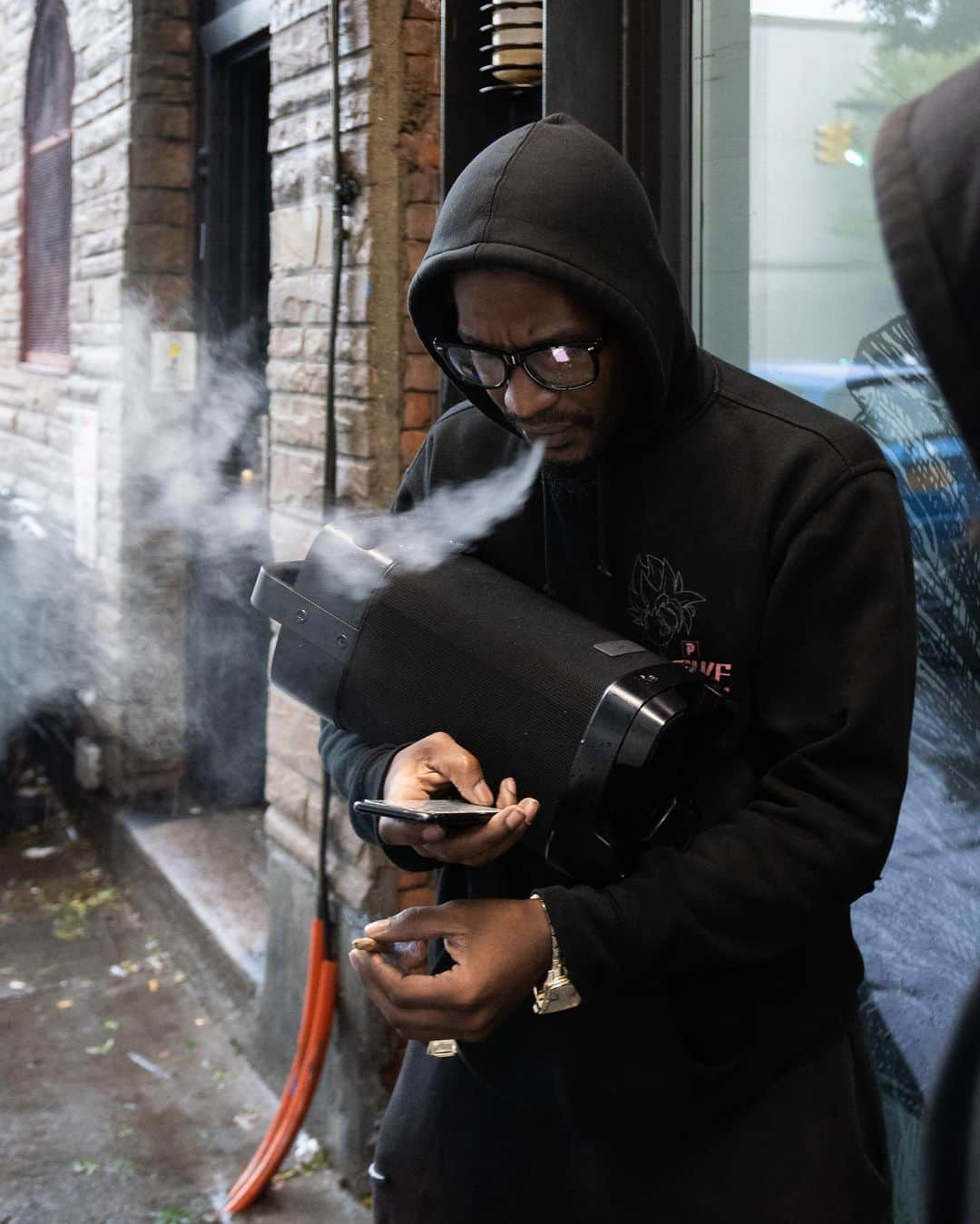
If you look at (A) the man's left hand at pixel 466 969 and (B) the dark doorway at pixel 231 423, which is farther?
(B) the dark doorway at pixel 231 423

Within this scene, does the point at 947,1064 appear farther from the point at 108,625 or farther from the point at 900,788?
the point at 108,625

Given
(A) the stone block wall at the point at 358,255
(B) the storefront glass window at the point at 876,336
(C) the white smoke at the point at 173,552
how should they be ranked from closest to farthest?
(B) the storefront glass window at the point at 876,336
(A) the stone block wall at the point at 358,255
(C) the white smoke at the point at 173,552

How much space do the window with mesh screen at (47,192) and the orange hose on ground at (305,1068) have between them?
3.69 m

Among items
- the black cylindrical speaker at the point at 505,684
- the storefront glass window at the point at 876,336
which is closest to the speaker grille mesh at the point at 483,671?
the black cylindrical speaker at the point at 505,684

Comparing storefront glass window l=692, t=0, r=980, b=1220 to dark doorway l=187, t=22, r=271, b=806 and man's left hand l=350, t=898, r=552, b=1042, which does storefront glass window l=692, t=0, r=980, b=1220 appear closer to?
man's left hand l=350, t=898, r=552, b=1042

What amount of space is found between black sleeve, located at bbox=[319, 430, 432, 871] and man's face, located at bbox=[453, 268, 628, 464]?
34 cm

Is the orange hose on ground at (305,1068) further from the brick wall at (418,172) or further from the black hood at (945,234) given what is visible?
the black hood at (945,234)

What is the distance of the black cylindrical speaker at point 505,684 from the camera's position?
1.55m

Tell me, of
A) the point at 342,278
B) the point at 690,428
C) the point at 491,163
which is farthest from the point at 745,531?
the point at 342,278

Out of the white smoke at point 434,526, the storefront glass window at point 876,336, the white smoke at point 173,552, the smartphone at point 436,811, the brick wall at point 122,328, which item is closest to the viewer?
the smartphone at point 436,811

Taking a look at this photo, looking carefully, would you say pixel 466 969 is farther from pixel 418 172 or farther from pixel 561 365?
pixel 418 172

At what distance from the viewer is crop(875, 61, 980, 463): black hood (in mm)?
902

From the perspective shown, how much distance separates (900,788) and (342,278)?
2220 mm

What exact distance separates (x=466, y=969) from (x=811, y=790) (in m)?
0.45
